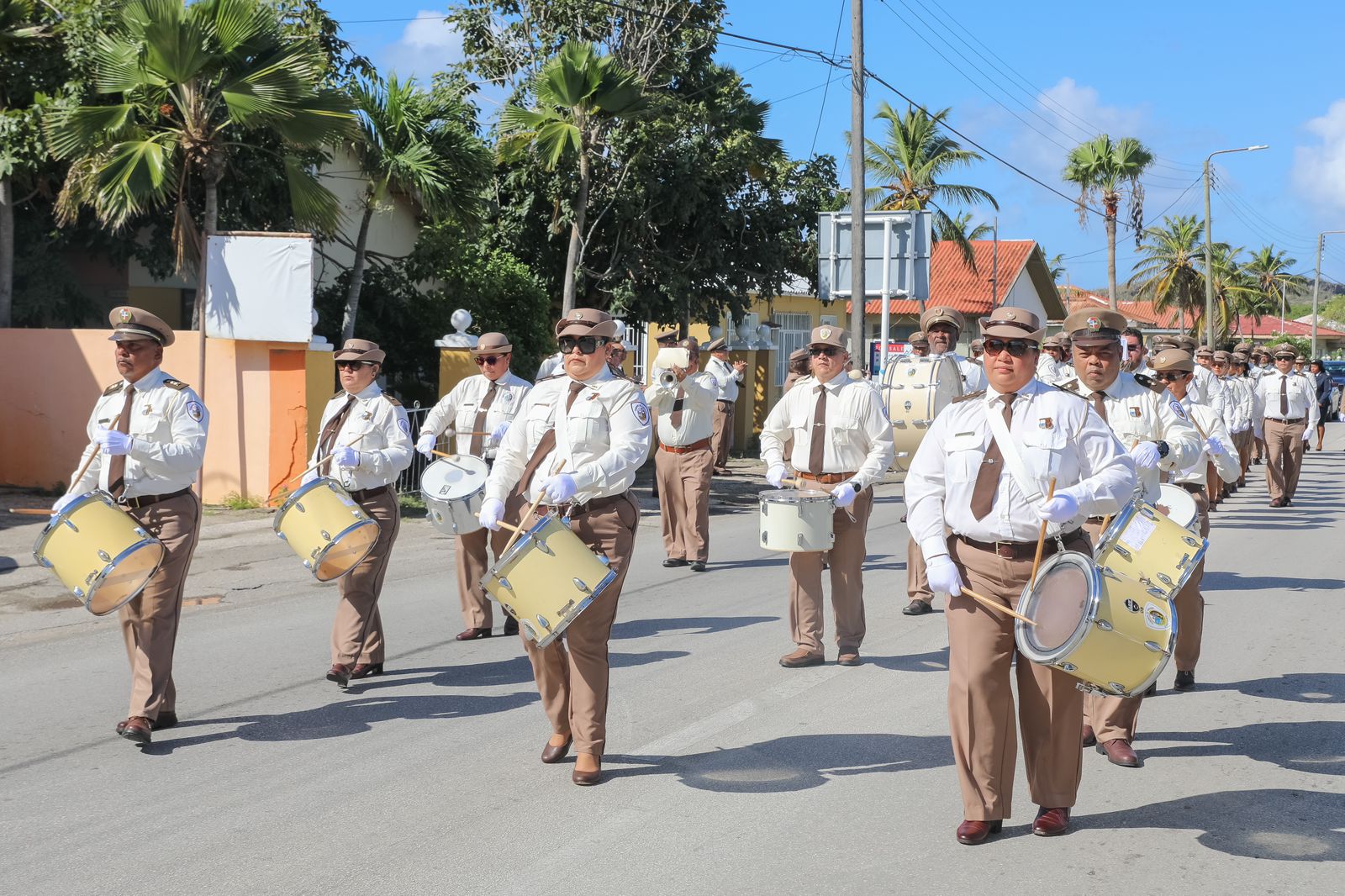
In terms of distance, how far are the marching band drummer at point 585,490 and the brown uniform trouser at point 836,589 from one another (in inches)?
85.4

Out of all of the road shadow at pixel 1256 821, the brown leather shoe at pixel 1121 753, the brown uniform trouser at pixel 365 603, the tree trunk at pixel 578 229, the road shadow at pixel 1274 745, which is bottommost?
the road shadow at pixel 1256 821

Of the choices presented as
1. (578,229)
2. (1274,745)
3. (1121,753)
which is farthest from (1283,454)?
(1121,753)

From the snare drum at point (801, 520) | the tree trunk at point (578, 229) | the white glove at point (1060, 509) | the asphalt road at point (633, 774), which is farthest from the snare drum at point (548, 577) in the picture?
the tree trunk at point (578, 229)

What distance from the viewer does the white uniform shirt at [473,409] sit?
9.30 m

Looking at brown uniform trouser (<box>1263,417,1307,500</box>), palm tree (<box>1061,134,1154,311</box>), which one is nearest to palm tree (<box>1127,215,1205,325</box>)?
palm tree (<box>1061,134,1154,311</box>)

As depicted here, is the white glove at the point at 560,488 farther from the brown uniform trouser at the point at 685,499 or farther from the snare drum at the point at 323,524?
the brown uniform trouser at the point at 685,499

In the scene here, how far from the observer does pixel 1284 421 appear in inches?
735

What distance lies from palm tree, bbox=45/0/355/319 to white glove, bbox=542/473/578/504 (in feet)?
33.6

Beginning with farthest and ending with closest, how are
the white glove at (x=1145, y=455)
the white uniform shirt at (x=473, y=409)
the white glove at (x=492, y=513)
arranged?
the white uniform shirt at (x=473, y=409) < the white glove at (x=1145, y=455) < the white glove at (x=492, y=513)

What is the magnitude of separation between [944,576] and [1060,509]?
1.58 ft

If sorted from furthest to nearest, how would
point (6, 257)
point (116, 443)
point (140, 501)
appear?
point (6, 257), point (140, 501), point (116, 443)

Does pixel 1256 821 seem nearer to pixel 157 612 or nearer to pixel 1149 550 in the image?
pixel 1149 550

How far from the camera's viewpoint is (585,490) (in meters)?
5.89

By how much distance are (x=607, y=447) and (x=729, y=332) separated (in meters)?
23.1
